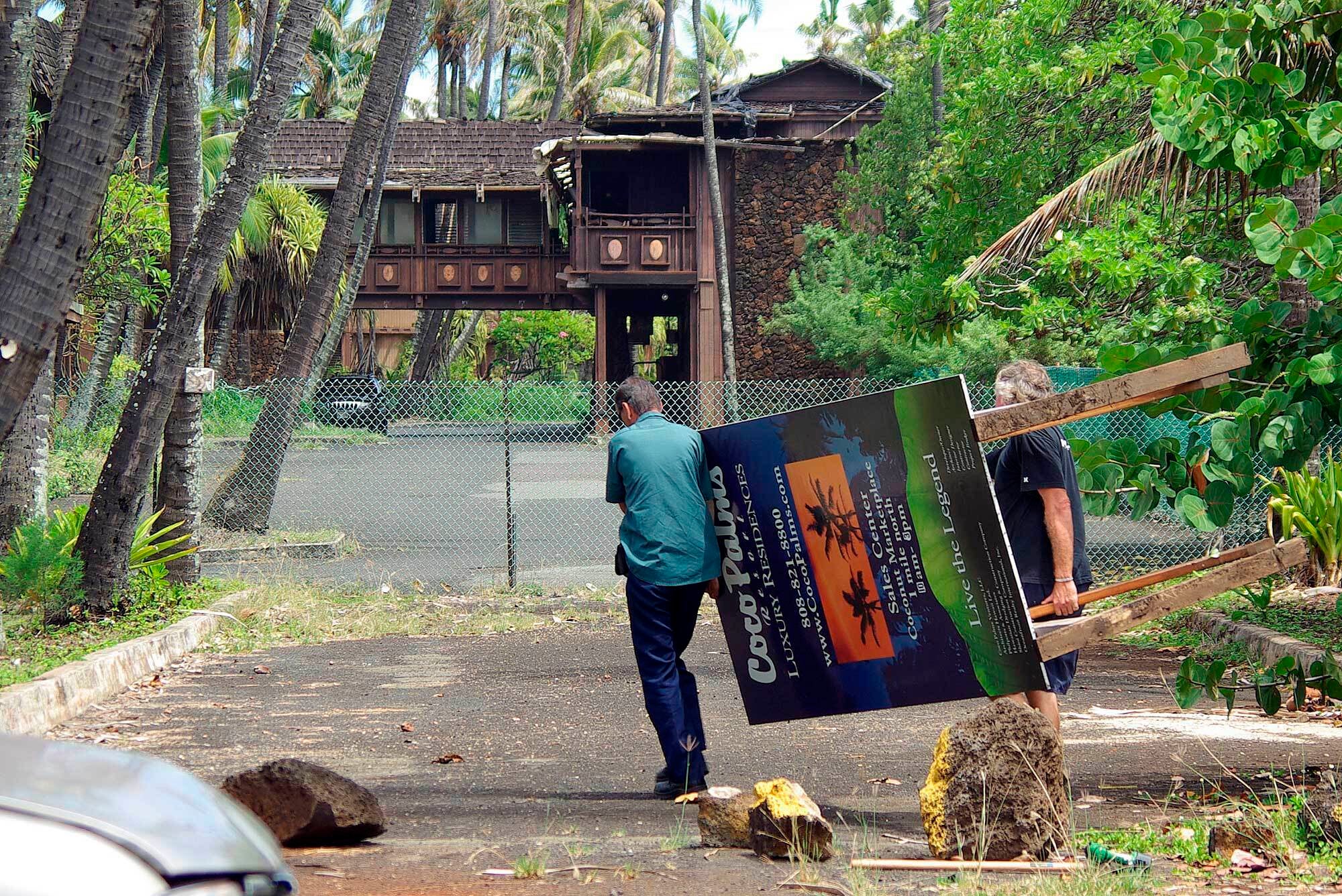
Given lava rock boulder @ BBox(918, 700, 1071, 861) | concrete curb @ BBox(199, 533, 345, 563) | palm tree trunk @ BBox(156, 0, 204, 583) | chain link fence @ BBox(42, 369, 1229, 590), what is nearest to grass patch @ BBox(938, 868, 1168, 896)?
lava rock boulder @ BBox(918, 700, 1071, 861)

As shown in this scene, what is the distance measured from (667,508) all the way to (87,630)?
5355 mm

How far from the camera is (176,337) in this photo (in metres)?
10.1

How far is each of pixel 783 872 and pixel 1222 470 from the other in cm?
236

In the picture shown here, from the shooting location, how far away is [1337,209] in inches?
199

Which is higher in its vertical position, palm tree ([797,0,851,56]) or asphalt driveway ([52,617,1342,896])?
palm tree ([797,0,851,56])

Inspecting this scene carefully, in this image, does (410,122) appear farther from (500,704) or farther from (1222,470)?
(1222,470)

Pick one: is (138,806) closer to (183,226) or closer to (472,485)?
(183,226)

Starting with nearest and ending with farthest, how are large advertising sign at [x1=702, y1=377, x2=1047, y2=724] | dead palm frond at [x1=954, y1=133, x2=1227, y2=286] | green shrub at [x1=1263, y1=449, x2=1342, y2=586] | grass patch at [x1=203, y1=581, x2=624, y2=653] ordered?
large advertising sign at [x1=702, y1=377, x2=1047, y2=724]
dead palm frond at [x1=954, y1=133, x2=1227, y2=286]
green shrub at [x1=1263, y1=449, x2=1342, y2=586]
grass patch at [x1=203, y1=581, x2=624, y2=653]

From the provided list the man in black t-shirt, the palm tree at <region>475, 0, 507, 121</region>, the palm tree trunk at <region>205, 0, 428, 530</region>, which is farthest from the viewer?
the palm tree at <region>475, 0, 507, 121</region>

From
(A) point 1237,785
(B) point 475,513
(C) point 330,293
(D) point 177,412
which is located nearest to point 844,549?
(A) point 1237,785

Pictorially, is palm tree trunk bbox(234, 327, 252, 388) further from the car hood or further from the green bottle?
the car hood

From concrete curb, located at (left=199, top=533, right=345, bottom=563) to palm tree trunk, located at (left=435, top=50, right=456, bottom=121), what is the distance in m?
41.9

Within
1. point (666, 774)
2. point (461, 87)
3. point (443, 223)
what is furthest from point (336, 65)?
point (666, 774)

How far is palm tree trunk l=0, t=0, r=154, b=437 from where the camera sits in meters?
6.30
